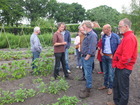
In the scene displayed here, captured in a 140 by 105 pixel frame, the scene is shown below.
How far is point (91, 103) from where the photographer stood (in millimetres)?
3547

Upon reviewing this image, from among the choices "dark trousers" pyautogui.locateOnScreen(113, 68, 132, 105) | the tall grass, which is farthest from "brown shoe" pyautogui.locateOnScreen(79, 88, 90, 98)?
the tall grass

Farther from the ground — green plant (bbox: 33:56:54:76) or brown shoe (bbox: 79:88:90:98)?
green plant (bbox: 33:56:54:76)

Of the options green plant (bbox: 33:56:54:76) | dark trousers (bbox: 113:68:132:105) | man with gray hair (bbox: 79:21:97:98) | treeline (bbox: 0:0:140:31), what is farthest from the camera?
treeline (bbox: 0:0:140:31)

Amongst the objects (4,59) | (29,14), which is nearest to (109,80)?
(4,59)

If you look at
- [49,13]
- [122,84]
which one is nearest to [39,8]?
[49,13]

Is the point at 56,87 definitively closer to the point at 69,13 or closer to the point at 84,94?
the point at 84,94

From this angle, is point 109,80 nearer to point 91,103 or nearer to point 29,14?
point 91,103

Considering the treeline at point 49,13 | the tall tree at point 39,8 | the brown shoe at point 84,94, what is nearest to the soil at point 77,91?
the brown shoe at point 84,94

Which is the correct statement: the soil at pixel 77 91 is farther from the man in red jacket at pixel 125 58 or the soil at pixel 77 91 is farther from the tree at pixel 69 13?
the tree at pixel 69 13

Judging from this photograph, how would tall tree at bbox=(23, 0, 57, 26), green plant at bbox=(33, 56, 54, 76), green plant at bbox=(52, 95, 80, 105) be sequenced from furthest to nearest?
tall tree at bbox=(23, 0, 57, 26)
green plant at bbox=(33, 56, 54, 76)
green plant at bbox=(52, 95, 80, 105)

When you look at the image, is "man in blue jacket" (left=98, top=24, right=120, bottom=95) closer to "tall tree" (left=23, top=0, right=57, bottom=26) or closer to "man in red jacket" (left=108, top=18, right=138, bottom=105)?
"man in red jacket" (left=108, top=18, right=138, bottom=105)

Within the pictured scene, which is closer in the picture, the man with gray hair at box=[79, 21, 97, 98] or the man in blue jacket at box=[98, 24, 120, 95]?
the man with gray hair at box=[79, 21, 97, 98]

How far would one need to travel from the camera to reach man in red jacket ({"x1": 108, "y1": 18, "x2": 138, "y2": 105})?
9.30ft

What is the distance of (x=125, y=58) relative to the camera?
2852 millimetres
